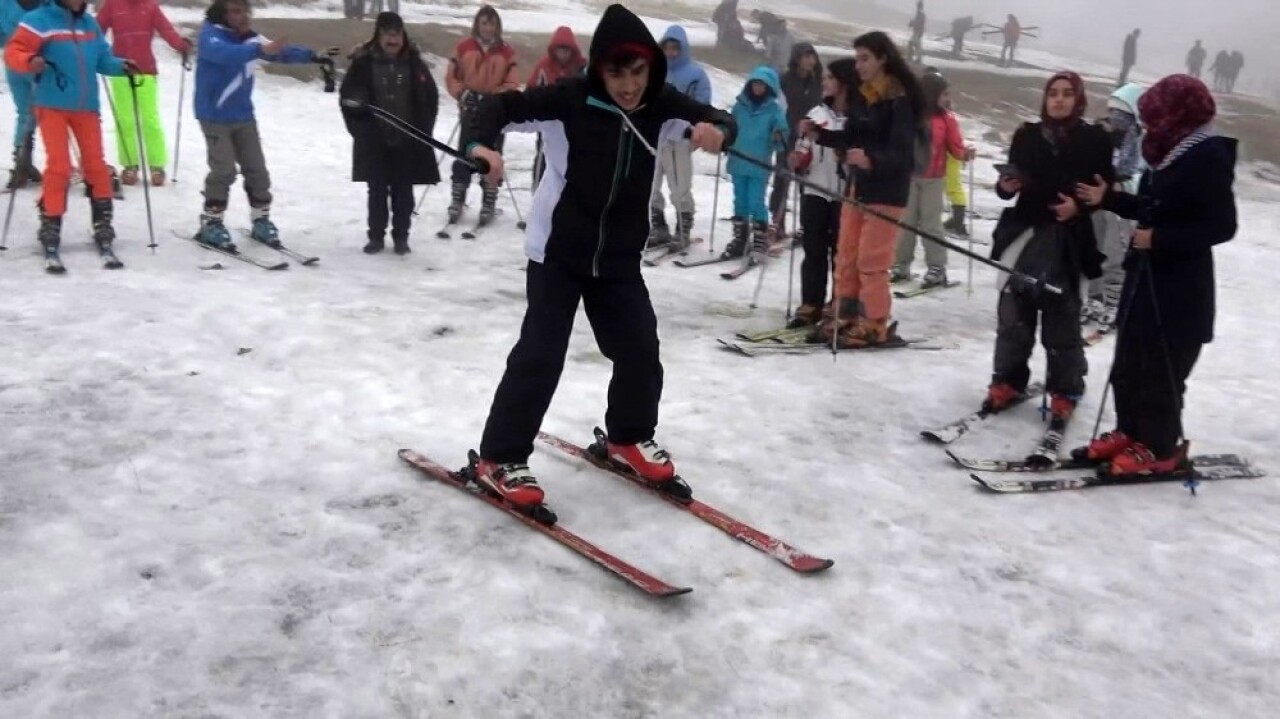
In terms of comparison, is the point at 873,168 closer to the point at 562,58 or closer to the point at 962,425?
the point at 962,425

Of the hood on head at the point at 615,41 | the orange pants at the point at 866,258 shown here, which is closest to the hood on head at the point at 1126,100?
the orange pants at the point at 866,258

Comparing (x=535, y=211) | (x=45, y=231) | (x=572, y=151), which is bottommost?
(x=45, y=231)

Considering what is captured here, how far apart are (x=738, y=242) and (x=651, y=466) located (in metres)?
6.88

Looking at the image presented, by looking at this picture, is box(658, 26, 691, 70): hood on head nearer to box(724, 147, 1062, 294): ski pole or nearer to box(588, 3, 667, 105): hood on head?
box(724, 147, 1062, 294): ski pole

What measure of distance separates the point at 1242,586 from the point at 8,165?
13.2 m

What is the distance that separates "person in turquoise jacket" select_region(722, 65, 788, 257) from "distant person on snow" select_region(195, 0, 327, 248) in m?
4.69

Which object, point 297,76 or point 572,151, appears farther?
point 297,76

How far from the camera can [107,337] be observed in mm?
6215

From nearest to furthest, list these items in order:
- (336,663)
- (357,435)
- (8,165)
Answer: (336,663) < (357,435) < (8,165)

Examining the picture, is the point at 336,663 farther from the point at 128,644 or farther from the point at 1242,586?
the point at 1242,586

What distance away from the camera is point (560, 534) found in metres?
4.09

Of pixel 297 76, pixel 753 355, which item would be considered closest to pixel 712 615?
pixel 753 355

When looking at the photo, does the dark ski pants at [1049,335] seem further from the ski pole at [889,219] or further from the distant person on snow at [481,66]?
the distant person on snow at [481,66]

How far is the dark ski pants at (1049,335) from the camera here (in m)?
6.11
